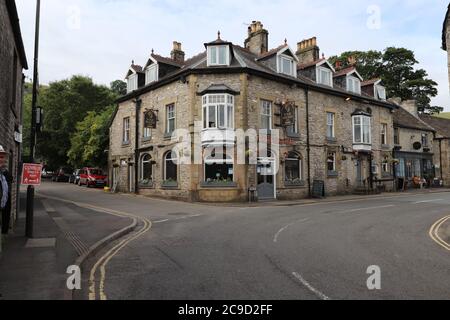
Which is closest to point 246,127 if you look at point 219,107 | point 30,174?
point 219,107

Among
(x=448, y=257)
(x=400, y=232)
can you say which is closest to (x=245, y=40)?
(x=400, y=232)

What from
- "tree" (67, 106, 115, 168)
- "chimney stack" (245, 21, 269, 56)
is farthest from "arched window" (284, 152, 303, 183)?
"tree" (67, 106, 115, 168)

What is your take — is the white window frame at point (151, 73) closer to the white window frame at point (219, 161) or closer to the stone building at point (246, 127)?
the stone building at point (246, 127)

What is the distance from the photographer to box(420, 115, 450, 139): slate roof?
128 ft

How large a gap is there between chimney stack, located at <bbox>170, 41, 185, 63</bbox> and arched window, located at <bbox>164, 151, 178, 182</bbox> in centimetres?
960

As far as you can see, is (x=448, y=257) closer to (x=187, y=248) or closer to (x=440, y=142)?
(x=187, y=248)

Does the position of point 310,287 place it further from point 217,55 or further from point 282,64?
point 282,64

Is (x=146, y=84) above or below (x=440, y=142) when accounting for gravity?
above

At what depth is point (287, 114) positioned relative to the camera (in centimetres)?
2269

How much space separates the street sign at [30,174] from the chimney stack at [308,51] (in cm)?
2469
